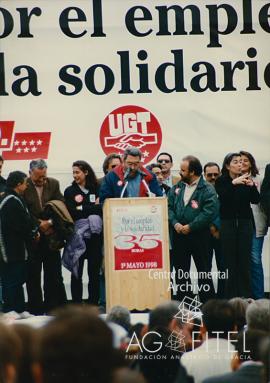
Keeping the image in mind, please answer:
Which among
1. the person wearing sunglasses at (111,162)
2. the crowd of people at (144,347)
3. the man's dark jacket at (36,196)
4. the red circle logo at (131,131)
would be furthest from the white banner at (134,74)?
the crowd of people at (144,347)

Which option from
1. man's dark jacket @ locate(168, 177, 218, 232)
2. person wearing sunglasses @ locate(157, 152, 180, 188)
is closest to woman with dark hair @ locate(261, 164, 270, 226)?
man's dark jacket @ locate(168, 177, 218, 232)

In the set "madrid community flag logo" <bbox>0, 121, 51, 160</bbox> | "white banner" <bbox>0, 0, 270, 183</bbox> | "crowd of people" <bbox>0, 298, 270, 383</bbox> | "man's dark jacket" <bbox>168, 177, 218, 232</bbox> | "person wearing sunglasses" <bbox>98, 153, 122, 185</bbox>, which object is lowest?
"crowd of people" <bbox>0, 298, 270, 383</bbox>

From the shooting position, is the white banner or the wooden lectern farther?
the white banner

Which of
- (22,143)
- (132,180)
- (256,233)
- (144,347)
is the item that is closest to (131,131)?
(132,180)

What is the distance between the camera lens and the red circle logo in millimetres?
9414

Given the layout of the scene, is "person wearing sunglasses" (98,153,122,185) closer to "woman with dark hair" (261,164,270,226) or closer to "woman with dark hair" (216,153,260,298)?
"woman with dark hair" (216,153,260,298)

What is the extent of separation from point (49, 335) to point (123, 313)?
137 inches

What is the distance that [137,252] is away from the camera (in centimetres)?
Result: 902

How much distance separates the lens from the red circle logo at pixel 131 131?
941cm

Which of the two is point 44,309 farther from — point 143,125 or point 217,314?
point 217,314

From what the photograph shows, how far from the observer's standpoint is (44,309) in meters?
9.91

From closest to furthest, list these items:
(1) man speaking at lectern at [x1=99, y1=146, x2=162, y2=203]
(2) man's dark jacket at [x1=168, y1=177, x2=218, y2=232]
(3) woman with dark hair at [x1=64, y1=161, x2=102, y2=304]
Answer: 1. (1) man speaking at lectern at [x1=99, y1=146, x2=162, y2=203]
2. (2) man's dark jacket at [x1=168, y1=177, x2=218, y2=232]
3. (3) woman with dark hair at [x1=64, y1=161, x2=102, y2=304]

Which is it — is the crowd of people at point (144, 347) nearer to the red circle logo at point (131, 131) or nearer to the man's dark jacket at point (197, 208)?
the man's dark jacket at point (197, 208)

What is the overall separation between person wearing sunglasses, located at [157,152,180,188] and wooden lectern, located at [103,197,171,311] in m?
0.73
